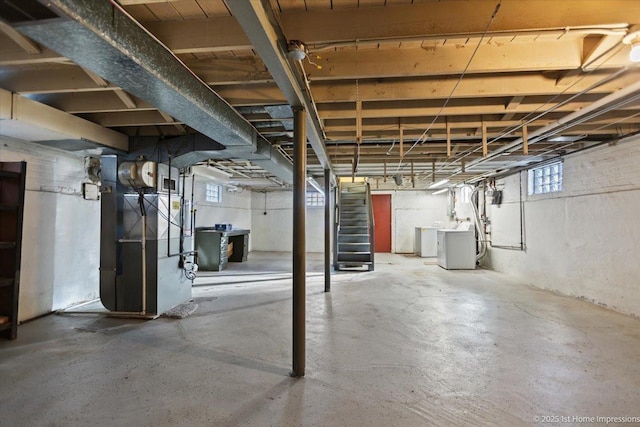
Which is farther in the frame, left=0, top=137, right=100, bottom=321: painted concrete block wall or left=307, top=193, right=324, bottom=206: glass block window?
left=307, top=193, right=324, bottom=206: glass block window

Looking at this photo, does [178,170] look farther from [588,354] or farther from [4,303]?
[588,354]

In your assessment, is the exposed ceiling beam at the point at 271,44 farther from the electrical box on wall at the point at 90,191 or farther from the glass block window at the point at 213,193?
the glass block window at the point at 213,193

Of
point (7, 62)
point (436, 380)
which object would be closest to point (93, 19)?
point (7, 62)

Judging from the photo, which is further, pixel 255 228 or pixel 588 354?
pixel 255 228

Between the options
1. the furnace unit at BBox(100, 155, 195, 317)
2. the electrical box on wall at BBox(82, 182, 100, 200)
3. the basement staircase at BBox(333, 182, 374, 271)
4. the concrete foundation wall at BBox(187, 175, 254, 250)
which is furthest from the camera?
the concrete foundation wall at BBox(187, 175, 254, 250)

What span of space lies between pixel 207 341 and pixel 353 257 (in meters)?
4.20

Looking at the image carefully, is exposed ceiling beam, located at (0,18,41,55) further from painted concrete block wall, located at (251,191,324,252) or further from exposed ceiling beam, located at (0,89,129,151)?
painted concrete block wall, located at (251,191,324,252)

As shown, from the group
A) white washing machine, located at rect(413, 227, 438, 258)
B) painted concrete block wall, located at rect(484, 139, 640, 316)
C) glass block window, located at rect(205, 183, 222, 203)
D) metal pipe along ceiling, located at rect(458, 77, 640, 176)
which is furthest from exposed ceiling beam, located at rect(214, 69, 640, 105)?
white washing machine, located at rect(413, 227, 438, 258)

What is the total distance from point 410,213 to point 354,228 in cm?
377

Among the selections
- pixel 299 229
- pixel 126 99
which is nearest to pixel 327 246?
pixel 299 229

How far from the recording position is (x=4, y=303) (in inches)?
110

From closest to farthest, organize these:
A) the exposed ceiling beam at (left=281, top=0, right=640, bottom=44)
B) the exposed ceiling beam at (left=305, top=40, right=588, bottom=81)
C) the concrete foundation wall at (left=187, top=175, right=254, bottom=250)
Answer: the exposed ceiling beam at (left=281, top=0, right=640, bottom=44) → the exposed ceiling beam at (left=305, top=40, right=588, bottom=81) → the concrete foundation wall at (left=187, top=175, right=254, bottom=250)

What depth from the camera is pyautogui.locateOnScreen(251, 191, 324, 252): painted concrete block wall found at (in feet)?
34.1

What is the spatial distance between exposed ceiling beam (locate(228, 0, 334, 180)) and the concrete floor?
201cm
